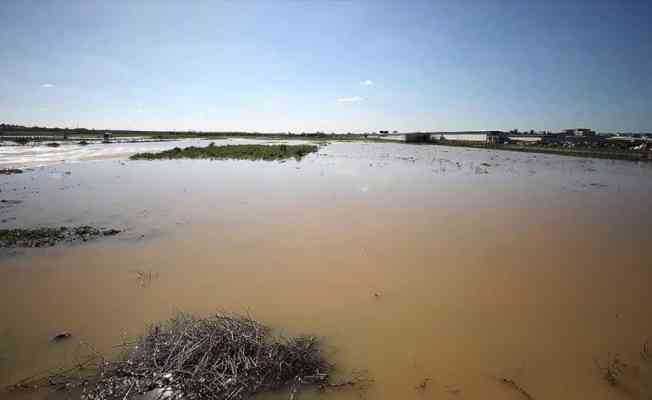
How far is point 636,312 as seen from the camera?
544 cm

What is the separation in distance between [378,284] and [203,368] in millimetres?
3771

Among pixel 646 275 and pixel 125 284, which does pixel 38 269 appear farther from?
pixel 646 275

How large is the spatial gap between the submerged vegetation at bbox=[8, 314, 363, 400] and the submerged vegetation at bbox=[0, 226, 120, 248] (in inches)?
221

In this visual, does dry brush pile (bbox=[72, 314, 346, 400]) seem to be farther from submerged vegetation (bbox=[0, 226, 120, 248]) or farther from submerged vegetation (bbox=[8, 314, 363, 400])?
submerged vegetation (bbox=[0, 226, 120, 248])

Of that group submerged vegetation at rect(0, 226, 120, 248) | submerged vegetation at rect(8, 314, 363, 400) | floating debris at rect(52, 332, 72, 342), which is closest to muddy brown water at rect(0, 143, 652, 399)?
floating debris at rect(52, 332, 72, 342)

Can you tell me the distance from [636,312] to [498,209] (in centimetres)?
716

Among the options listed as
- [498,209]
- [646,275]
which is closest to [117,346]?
[646,275]

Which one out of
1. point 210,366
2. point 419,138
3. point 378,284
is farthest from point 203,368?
point 419,138

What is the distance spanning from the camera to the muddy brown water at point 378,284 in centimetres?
421

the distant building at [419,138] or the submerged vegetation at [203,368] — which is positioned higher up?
the distant building at [419,138]

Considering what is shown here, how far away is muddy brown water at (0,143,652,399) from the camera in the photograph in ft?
13.8

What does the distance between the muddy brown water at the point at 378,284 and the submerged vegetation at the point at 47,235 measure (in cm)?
56

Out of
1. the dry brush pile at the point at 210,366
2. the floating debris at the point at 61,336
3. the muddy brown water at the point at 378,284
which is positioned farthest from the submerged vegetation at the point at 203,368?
the floating debris at the point at 61,336

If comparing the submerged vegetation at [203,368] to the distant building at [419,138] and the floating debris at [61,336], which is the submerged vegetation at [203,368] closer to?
the floating debris at [61,336]
